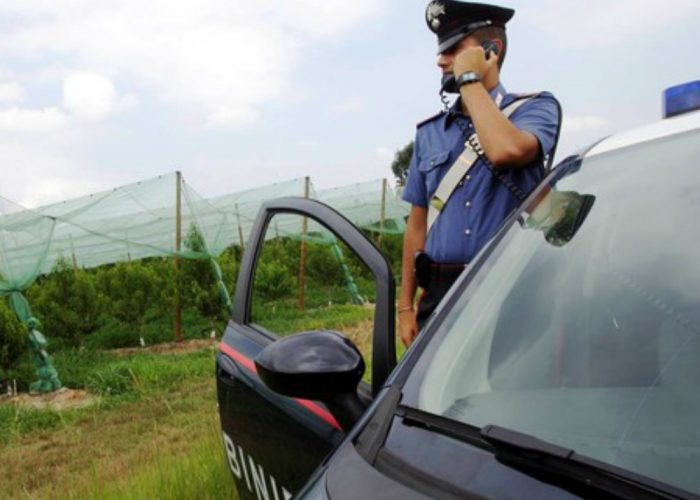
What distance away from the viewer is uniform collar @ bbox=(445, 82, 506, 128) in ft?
7.86

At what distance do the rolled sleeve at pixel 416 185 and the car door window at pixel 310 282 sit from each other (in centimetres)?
776

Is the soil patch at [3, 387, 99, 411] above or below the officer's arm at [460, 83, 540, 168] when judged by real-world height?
below

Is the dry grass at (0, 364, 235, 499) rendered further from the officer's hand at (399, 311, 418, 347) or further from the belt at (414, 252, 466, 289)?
the belt at (414, 252, 466, 289)

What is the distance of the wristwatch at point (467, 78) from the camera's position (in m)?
2.21

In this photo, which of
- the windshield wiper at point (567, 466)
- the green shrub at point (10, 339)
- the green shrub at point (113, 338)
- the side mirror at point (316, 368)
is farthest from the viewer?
the green shrub at point (113, 338)

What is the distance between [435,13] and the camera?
2.46 metres

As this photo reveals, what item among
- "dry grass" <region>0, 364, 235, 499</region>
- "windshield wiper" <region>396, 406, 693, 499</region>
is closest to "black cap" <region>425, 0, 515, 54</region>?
"windshield wiper" <region>396, 406, 693, 499</region>

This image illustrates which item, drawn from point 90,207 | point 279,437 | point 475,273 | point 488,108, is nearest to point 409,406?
point 475,273

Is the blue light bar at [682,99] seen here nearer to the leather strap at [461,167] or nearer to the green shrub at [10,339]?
the leather strap at [461,167]

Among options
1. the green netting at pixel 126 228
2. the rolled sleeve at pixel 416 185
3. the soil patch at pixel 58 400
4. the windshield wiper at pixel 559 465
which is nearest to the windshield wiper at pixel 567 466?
the windshield wiper at pixel 559 465

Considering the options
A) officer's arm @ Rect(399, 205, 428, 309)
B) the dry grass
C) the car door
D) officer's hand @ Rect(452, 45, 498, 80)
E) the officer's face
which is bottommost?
the dry grass

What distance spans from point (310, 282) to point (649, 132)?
659 inches

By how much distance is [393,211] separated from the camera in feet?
62.6

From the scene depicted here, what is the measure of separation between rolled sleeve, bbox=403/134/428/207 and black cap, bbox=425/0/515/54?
1.17 feet
